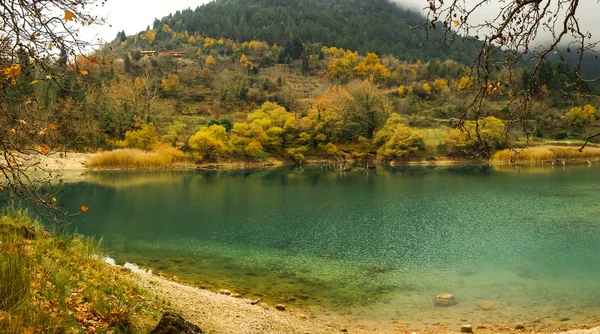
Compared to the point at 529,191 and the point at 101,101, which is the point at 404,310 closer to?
the point at 529,191

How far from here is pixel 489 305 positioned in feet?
42.7

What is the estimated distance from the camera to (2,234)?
890 centimetres

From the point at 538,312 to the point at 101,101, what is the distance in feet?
219

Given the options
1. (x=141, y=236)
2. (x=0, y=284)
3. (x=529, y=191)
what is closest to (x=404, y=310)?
(x=0, y=284)

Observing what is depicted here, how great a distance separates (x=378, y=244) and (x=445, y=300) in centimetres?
754

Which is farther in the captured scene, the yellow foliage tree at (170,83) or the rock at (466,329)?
the yellow foliage tree at (170,83)

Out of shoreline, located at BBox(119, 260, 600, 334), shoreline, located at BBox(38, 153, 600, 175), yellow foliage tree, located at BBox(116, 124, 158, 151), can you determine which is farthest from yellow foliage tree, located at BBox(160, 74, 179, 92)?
shoreline, located at BBox(119, 260, 600, 334)

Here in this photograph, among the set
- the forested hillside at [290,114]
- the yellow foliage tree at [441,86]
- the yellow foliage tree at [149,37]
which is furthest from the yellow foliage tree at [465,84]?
the yellow foliage tree at [149,37]

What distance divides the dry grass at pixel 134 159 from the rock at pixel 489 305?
53.4 m

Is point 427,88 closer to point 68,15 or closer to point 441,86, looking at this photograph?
point 441,86

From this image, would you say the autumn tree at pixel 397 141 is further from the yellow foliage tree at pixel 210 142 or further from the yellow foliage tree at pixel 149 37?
the yellow foliage tree at pixel 149 37

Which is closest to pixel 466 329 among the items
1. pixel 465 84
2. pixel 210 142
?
pixel 465 84

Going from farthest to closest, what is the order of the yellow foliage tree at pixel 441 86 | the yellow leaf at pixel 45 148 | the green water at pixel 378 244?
the yellow foliage tree at pixel 441 86 → the green water at pixel 378 244 → the yellow leaf at pixel 45 148

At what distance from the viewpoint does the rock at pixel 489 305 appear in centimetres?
1280
